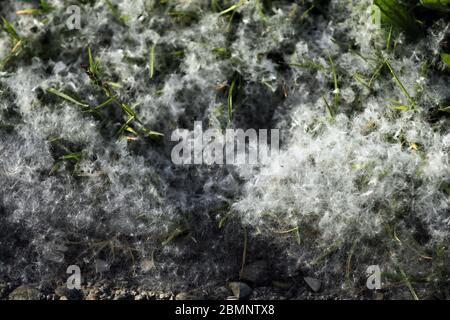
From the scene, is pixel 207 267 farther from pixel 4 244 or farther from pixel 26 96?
pixel 26 96

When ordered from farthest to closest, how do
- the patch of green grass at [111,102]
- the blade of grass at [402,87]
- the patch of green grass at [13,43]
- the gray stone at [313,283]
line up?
1. the patch of green grass at [13,43]
2. the patch of green grass at [111,102]
3. the blade of grass at [402,87]
4. the gray stone at [313,283]

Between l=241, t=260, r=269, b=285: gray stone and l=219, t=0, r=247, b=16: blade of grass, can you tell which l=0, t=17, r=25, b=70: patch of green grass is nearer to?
l=219, t=0, r=247, b=16: blade of grass

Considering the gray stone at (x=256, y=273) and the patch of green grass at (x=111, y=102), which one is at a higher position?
the patch of green grass at (x=111, y=102)

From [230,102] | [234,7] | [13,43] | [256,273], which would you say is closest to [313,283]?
[256,273]

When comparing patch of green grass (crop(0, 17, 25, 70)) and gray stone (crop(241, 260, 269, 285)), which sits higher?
patch of green grass (crop(0, 17, 25, 70))

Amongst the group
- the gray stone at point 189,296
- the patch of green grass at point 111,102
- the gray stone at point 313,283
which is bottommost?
the gray stone at point 189,296

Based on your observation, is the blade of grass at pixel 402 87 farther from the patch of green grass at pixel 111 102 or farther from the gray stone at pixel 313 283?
the patch of green grass at pixel 111 102

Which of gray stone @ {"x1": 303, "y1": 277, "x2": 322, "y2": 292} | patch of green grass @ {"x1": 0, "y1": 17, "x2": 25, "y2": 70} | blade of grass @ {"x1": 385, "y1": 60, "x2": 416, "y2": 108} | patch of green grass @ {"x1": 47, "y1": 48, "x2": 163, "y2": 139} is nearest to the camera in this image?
gray stone @ {"x1": 303, "y1": 277, "x2": 322, "y2": 292}

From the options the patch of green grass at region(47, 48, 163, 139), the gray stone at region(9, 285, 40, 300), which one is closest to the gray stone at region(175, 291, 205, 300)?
the gray stone at region(9, 285, 40, 300)

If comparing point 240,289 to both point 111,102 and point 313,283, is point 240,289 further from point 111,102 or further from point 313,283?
point 111,102

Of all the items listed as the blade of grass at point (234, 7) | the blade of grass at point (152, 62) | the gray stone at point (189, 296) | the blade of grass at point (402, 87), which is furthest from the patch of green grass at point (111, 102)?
the blade of grass at point (402, 87)

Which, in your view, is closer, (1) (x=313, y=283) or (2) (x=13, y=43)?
(1) (x=313, y=283)

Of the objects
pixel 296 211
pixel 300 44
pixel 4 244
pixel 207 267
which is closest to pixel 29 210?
pixel 4 244
